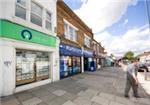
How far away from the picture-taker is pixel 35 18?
8.24 meters

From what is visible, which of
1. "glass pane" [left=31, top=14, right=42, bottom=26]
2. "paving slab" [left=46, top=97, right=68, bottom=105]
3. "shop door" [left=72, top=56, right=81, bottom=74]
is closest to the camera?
"paving slab" [left=46, top=97, right=68, bottom=105]

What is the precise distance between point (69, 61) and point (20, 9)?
6857mm

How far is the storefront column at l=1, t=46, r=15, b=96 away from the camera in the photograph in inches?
225

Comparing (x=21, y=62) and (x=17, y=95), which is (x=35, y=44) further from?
(x=17, y=95)

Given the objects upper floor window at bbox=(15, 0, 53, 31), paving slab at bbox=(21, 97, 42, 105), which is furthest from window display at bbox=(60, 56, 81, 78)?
paving slab at bbox=(21, 97, 42, 105)

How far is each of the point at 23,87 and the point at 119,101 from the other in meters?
4.74

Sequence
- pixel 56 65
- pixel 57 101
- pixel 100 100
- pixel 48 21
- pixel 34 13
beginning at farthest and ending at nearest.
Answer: pixel 56 65, pixel 48 21, pixel 34 13, pixel 100 100, pixel 57 101

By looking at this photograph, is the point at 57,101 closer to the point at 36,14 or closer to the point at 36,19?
the point at 36,19

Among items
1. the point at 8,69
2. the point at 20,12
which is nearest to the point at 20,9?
the point at 20,12

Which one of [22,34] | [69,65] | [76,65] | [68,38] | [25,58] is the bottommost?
[76,65]

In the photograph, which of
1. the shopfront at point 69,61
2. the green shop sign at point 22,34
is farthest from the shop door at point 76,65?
the green shop sign at point 22,34

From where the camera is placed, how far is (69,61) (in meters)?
12.6

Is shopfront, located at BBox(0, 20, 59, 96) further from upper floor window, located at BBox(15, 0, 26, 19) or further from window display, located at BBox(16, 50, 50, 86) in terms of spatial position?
upper floor window, located at BBox(15, 0, 26, 19)

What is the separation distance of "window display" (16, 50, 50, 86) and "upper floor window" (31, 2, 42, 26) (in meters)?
1.99
